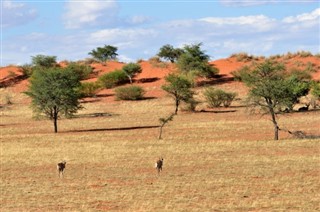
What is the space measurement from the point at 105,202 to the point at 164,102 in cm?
5636

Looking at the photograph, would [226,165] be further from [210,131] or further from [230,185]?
[210,131]

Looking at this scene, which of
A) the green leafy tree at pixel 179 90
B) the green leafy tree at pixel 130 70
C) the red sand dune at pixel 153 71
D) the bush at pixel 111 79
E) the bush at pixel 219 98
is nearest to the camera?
the green leafy tree at pixel 179 90

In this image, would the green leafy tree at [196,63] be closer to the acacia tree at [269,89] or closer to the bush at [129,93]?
the bush at [129,93]

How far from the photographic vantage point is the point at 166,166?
30.8m

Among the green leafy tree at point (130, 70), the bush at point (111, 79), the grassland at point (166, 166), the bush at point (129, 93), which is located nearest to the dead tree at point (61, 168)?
the grassland at point (166, 166)

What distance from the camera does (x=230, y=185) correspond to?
24.4 metres

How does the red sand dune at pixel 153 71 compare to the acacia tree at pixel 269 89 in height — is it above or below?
above

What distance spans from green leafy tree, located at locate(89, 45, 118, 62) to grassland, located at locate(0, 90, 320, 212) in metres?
65.8

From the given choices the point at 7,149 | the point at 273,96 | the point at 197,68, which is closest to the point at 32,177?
the point at 7,149

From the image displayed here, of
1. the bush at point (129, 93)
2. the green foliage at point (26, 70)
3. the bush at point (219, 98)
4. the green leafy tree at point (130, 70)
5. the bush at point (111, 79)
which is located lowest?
the bush at point (219, 98)

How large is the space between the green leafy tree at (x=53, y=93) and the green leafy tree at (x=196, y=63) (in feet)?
109

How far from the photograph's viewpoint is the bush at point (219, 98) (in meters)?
71.8

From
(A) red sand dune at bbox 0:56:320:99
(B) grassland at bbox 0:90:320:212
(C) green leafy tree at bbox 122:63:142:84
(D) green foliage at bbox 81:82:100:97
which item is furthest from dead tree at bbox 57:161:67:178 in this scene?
(C) green leafy tree at bbox 122:63:142:84

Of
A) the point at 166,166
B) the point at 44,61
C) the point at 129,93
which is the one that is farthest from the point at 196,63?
the point at 166,166
